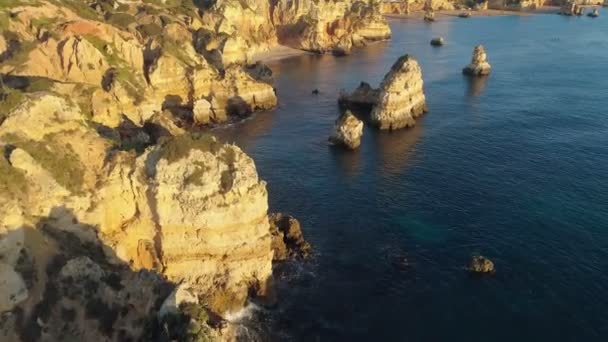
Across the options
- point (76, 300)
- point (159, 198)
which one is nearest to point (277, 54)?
point (159, 198)

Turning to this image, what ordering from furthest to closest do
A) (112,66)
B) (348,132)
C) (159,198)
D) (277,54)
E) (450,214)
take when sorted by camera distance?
(277,54) → (112,66) → (348,132) → (450,214) → (159,198)

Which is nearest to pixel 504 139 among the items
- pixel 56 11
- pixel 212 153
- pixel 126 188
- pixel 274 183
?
pixel 274 183

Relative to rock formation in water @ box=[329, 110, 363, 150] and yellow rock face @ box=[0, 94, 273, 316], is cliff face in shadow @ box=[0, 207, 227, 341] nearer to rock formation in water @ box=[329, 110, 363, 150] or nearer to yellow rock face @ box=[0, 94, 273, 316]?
yellow rock face @ box=[0, 94, 273, 316]

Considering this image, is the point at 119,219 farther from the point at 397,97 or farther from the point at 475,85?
the point at 475,85

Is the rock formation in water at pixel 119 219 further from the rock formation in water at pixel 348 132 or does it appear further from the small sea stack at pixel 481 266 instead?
the rock formation in water at pixel 348 132

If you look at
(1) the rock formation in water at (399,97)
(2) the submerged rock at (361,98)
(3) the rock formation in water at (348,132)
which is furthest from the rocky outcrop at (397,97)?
(3) the rock formation in water at (348,132)
